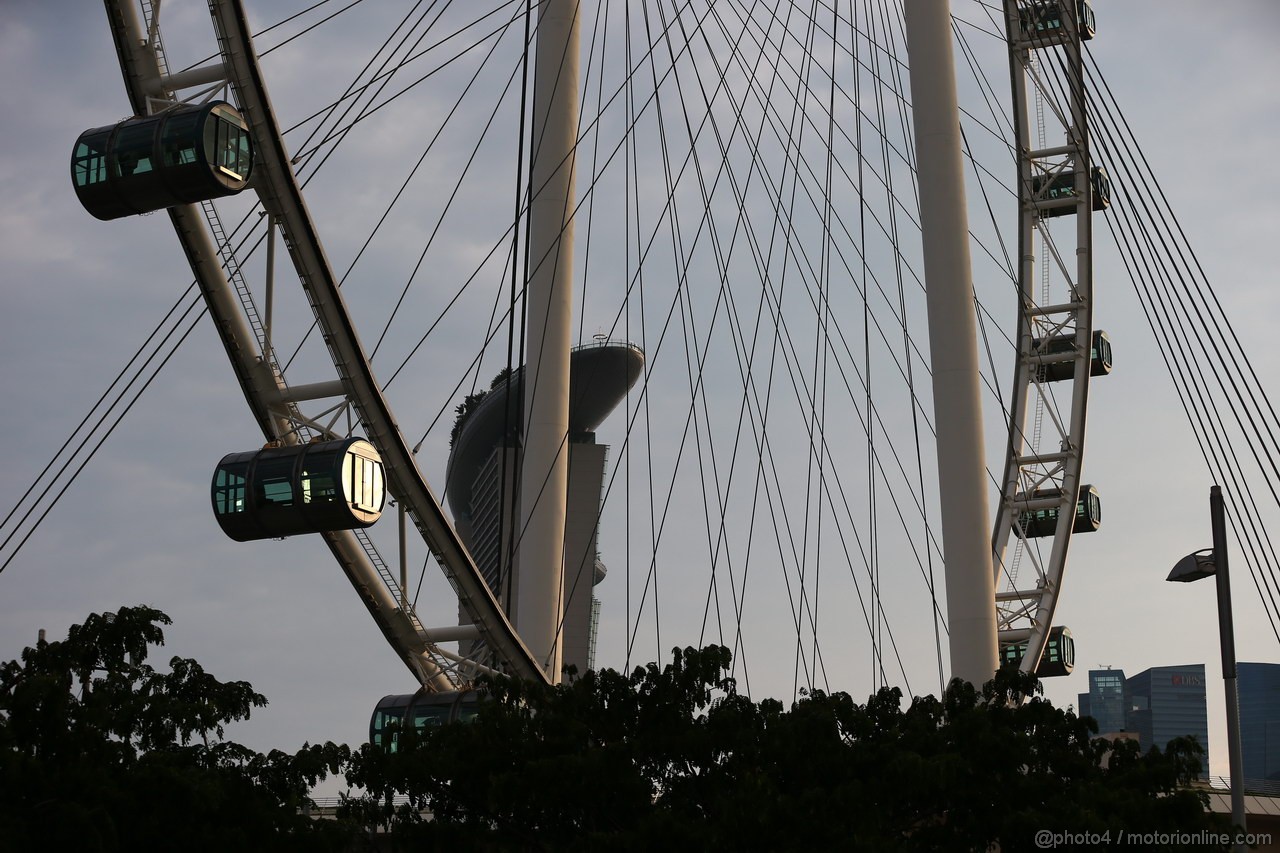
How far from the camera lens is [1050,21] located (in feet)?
171

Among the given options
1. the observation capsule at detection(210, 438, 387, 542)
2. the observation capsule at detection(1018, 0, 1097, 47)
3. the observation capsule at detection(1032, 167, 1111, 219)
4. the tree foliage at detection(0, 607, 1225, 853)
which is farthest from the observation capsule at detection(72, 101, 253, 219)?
the observation capsule at detection(1032, 167, 1111, 219)

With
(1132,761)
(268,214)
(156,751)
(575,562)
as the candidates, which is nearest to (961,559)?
(1132,761)

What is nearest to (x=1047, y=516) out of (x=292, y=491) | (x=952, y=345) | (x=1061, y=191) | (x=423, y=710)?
(x=1061, y=191)

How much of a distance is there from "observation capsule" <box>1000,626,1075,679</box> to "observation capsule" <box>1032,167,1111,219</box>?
1248cm

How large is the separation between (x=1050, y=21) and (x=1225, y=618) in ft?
105

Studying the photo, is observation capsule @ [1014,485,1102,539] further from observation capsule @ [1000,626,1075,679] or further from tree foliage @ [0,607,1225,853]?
tree foliage @ [0,607,1225,853]

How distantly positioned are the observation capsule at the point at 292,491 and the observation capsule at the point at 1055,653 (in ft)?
79.8

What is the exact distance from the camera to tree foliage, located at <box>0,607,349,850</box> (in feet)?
79.8

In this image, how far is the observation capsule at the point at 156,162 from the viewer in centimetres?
3050

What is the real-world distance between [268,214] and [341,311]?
87.9 inches

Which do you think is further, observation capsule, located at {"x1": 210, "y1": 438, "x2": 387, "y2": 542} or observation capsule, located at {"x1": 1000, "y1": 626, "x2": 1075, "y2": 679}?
observation capsule, located at {"x1": 1000, "y1": 626, "x2": 1075, "y2": 679}

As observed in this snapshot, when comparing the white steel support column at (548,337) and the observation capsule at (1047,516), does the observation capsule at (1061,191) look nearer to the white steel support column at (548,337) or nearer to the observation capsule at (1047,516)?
the observation capsule at (1047,516)

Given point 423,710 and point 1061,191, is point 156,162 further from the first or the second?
point 1061,191

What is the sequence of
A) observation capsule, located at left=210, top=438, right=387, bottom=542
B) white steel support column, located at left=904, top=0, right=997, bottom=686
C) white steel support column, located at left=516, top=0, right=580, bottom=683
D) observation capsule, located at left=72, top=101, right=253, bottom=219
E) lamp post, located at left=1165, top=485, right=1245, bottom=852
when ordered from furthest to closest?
white steel support column, located at left=904, top=0, right=997, bottom=686
white steel support column, located at left=516, top=0, right=580, bottom=683
observation capsule, located at left=210, top=438, right=387, bottom=542
observation capsule, located at left=72, top=101, right=253, bottom=219
lamp post, located at left=1165, top=485, right=1245, bottom=852
